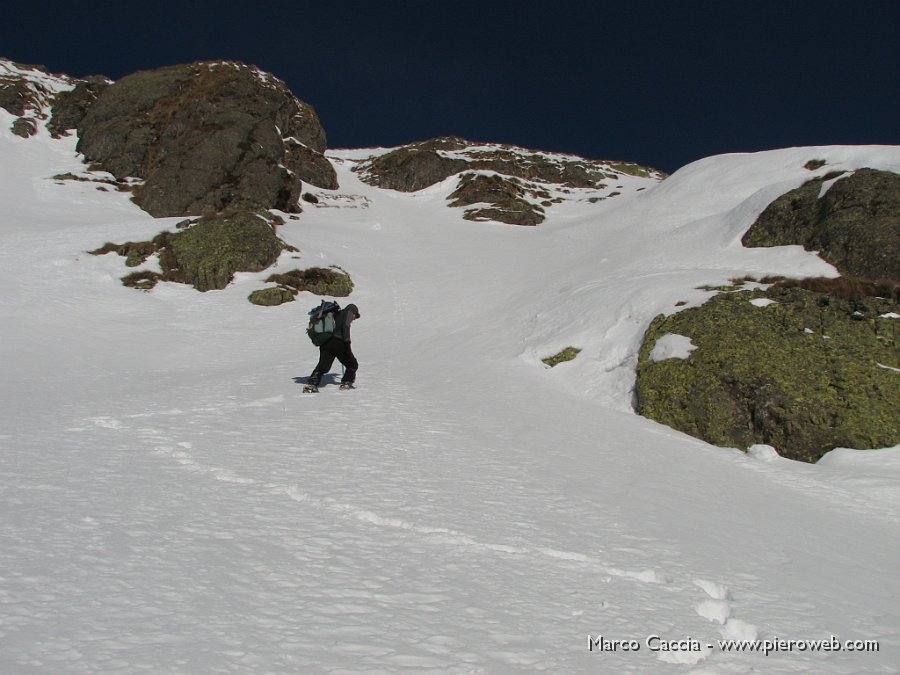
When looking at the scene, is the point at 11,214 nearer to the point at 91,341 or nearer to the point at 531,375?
the point at 91,341

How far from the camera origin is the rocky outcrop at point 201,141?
39.6 m

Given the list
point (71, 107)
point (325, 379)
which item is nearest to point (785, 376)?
point (325, 379)

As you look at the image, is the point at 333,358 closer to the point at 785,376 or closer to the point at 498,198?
the point at 785,376

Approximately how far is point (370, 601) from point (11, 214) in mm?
37599

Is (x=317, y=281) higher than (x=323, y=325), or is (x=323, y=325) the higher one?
(x=323, y=325)

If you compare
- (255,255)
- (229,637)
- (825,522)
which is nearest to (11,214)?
(255,255)

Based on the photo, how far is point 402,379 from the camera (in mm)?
13445

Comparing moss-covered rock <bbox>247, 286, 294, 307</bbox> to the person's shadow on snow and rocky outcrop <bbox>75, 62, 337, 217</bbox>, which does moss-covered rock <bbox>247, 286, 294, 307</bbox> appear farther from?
rocky outcrop <bbox>75, 62, 337, 217</bbox>

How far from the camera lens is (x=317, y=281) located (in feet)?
83.9

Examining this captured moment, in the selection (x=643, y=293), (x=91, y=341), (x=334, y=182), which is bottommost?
(x=91, y=341)

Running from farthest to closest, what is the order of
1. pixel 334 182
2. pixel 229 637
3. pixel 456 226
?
pixel 334 182
pixel 456 226
pixel 229 637

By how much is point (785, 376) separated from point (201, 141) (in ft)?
151

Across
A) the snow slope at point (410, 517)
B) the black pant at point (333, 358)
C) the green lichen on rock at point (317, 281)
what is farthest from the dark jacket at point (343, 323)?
the green lichen on rock at point (317, 281)

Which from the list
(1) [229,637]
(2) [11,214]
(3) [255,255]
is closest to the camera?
(1) [229,637]
